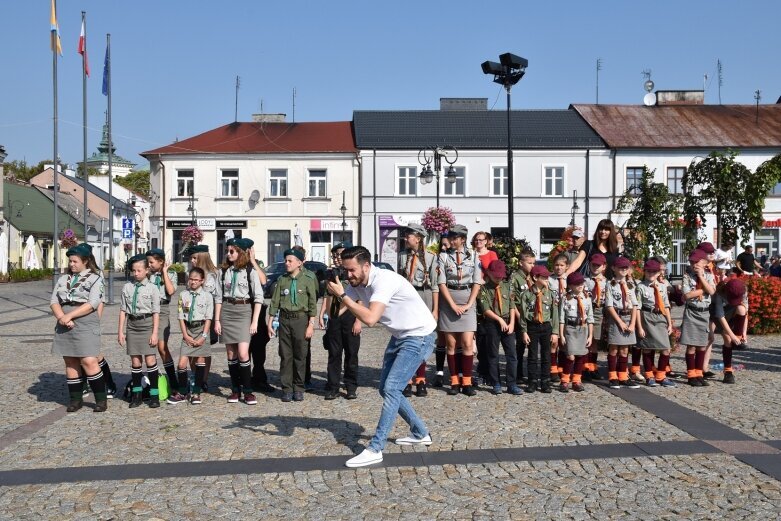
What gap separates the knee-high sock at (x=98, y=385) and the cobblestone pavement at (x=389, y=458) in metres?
0.22

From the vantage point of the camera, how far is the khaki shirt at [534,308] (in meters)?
10.0

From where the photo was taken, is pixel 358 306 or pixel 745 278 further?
pixel 745 278

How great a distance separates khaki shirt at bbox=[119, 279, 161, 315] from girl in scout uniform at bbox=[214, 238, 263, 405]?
0.64 meters

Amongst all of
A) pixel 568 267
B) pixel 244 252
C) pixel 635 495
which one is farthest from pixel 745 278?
pixel 635 495

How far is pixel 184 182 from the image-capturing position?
157 feet

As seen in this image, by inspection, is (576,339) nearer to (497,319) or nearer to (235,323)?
(497,319)

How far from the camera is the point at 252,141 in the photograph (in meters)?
49.1

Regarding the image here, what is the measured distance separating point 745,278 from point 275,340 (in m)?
8.91

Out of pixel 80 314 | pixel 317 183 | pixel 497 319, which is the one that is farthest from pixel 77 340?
pixel 317 183

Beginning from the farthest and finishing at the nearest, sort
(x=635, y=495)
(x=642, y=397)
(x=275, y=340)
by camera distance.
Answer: (x=275, y=340), (x=642, y=397), (x=635, y=495)

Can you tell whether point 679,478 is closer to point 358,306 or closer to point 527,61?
point 358,306

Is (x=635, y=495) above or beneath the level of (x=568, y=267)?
beneath

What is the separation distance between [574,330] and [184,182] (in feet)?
133

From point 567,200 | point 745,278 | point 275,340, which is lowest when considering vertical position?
point 275,340
